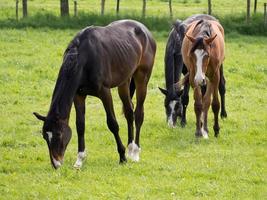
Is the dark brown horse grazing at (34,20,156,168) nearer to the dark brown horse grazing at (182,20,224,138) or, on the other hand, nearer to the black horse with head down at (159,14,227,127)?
the dark brown horse grazing at (182,20,224,138)

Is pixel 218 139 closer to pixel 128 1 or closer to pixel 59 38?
pixel 59 38

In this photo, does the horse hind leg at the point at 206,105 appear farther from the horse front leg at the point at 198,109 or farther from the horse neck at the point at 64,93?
the horse neck at the point at 64,93

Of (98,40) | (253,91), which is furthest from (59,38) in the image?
(98,40)

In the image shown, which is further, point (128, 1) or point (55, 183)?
point (128, 1)

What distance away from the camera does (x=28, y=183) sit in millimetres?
8391

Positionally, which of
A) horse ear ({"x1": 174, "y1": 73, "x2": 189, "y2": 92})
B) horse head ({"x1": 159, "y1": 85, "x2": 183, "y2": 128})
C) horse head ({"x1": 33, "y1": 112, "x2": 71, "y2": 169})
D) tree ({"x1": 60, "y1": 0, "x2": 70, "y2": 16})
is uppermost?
horse head ({"x1": 33, "y1": 112, "x2": 71, "y2": 169})

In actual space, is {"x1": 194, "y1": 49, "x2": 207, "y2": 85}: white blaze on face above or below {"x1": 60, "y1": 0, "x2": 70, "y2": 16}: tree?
above

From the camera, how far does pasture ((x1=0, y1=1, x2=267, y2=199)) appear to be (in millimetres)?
8188

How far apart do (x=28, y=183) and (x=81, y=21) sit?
17.7m

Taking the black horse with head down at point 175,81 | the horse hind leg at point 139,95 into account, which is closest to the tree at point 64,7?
the black horse with head down at point 175,81

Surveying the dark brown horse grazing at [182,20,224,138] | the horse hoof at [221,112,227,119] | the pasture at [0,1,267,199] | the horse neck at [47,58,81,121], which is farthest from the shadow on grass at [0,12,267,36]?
the horse neck at [47,58,81,121]

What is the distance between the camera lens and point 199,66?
10.5 m

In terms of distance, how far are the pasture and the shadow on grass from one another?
292 inches

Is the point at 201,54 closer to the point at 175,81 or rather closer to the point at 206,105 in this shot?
the point at 206,105
